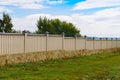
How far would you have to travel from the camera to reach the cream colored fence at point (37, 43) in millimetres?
23281

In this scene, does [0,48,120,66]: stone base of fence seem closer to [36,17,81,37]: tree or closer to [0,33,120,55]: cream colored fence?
[0,33,120,55]: cream colored fence

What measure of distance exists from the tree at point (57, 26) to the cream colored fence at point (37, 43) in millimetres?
32642

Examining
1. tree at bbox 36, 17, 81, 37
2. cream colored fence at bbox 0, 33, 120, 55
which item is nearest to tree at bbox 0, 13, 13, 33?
cream colored fence at bbox 0, 33, 120, 55

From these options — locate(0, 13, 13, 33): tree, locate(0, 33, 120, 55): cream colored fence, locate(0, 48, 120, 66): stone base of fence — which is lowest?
locate(0, 48, 120, 66): stone base of fence

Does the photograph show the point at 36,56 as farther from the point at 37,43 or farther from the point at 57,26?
the point at 57,26

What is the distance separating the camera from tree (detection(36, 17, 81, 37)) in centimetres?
7631

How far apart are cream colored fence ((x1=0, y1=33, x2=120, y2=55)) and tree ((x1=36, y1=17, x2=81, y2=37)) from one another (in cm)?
3264

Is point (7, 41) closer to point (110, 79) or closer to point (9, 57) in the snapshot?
point (9, 57)

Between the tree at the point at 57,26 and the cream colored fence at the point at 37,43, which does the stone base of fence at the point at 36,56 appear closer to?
the cream colored fence at the point at 37,43

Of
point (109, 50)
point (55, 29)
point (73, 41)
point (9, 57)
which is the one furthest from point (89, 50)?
point (55, 29)

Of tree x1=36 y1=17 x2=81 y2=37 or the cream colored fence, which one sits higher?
tree x1=36 y1=17 x2=81 y2=37

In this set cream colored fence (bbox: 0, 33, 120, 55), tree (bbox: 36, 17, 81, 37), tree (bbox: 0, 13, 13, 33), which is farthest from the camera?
tree (bbox: 36, 17, 81, 37)

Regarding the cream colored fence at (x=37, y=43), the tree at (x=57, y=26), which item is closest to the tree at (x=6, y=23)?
the cream colored fence at (x=37, y=43)

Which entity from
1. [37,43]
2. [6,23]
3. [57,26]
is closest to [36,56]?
[37,43]
